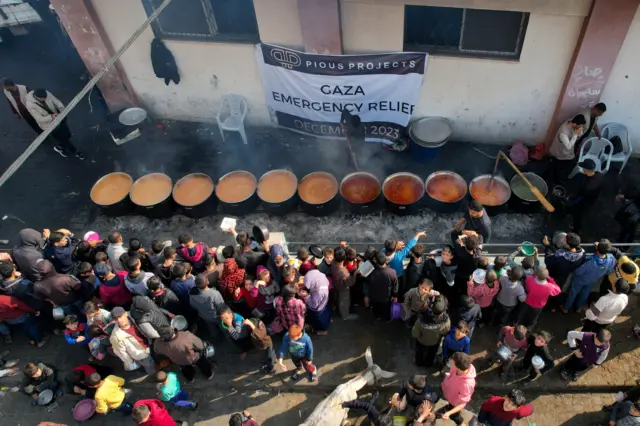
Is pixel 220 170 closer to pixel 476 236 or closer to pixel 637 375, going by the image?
pixel 476 236

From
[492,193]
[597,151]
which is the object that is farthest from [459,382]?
[597,151]

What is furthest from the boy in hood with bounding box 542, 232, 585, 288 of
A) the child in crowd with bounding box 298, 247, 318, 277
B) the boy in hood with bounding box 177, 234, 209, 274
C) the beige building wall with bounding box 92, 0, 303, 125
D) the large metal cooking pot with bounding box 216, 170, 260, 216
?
the beige building wall with bounding box 92, 0, 303, 125

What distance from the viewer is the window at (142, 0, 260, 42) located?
9.29 meters

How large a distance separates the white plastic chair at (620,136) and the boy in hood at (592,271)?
3.18 metres

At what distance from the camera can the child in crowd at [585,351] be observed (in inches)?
242

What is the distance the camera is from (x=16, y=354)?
8000mm

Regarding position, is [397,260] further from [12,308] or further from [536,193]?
[12,308]

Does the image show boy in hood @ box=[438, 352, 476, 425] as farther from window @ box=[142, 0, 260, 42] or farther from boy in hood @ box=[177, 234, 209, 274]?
window @ box=[142, 0, 260, 42]

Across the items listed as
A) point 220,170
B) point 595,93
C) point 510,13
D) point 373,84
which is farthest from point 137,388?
point 595,93

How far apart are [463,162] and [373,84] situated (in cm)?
253

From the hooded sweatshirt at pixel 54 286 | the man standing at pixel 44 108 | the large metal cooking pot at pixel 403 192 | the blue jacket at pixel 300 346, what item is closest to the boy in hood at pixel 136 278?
the hooded sweatshirt at pixel 54 286

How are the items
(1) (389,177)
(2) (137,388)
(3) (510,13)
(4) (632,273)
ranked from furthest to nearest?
1. (1) (389,177)
2. (3) (510,13)
3. (2) (137,388)
4. (4) (632,273)

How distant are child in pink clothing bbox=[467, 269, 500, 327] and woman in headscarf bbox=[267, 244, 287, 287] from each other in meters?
2.66

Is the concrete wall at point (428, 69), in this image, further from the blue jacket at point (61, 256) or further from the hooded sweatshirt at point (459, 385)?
the hooded sweatshirt at point (459, 385)
